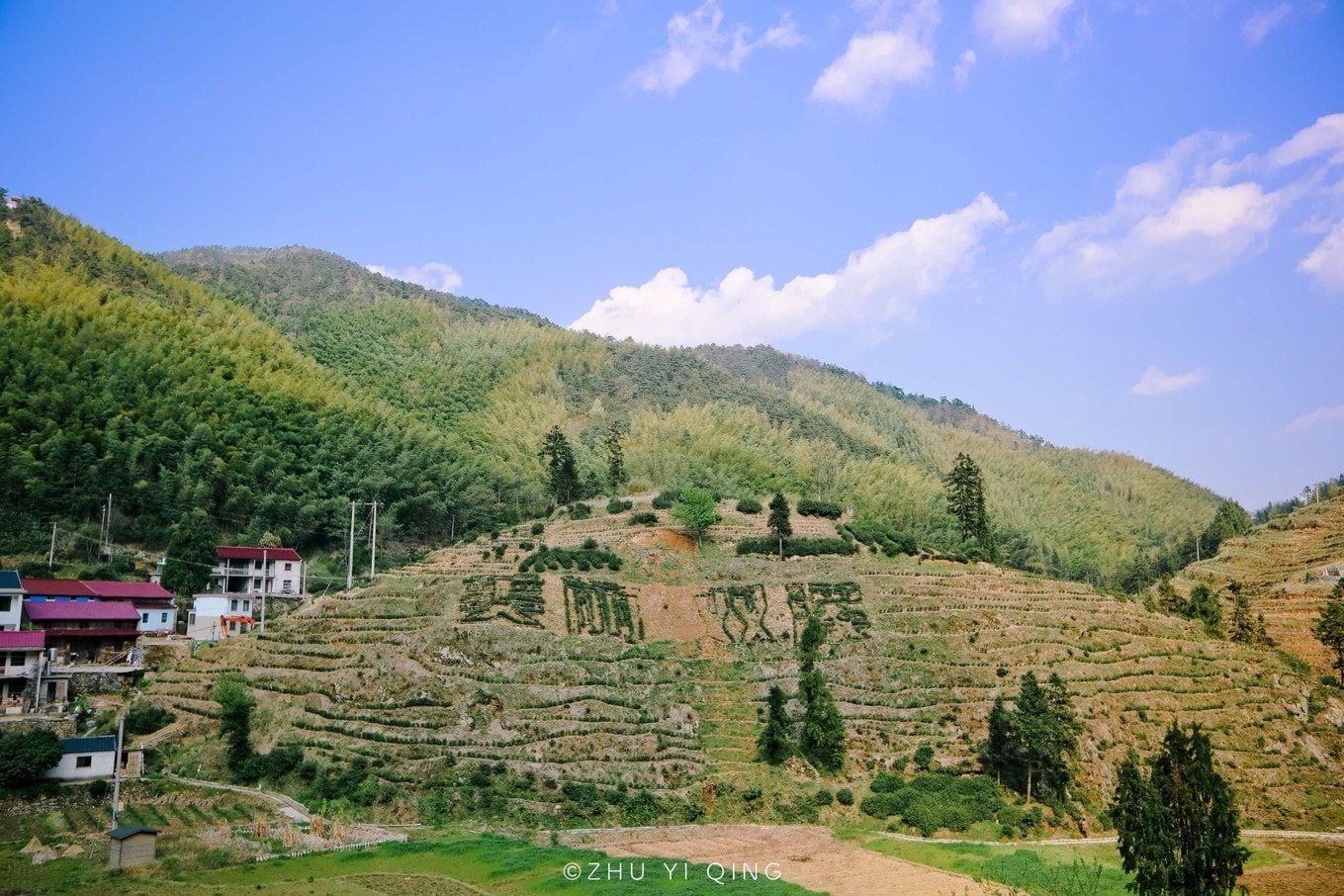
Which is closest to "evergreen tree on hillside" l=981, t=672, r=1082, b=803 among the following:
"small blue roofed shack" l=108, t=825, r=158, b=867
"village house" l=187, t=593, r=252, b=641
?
"small blue roofed shack" l=108, t=825, r=158, b=867

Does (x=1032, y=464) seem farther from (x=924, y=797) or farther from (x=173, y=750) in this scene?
(x=173, y=750)

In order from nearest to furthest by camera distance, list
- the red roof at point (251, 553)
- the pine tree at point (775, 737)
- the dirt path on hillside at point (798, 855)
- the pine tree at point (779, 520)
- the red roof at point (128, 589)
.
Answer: the dirt path on hillside at point (798, 855), the pine tree at point (775, 737), the red roof at point (128, 589), the red roof at point (251, 553), the pine tree at point (779, 520)

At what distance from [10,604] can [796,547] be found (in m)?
35.8

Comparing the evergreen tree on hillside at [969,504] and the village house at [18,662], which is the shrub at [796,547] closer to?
the evergreen tree on hillside at [969,504]

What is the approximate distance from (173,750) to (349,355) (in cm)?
6494

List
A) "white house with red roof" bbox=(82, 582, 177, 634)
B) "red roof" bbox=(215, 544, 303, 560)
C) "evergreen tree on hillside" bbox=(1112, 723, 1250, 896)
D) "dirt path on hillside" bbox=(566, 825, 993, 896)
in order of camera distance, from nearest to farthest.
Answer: "evergreen tree on hillside" bbox=(1112, 723, 1250, 896)
"dirt path on hillside" bbox=(566, 825, 993, 896)
"white house with red roof" bbox=(82, 582, 177, 634)
"red roof" bbox=(215, 544, 303, 560)

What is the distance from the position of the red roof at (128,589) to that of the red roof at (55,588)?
43 centimetres

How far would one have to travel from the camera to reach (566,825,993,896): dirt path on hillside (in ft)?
84.3

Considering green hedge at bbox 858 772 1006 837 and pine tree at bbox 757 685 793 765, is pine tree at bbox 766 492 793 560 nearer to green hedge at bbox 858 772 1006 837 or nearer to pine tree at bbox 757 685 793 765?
pine tree at bbox 757 685 793 765

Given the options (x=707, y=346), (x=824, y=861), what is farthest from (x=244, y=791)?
(x=707, y=346)

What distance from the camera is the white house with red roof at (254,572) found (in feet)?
160

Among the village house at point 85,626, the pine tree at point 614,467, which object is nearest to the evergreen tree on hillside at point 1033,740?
the pine tree at point 614,467

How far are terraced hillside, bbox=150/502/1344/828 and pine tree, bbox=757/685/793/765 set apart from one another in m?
0.59

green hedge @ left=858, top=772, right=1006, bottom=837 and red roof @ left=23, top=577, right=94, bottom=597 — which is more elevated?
red roof @ left=23, top=577, right=94, bottom=597
